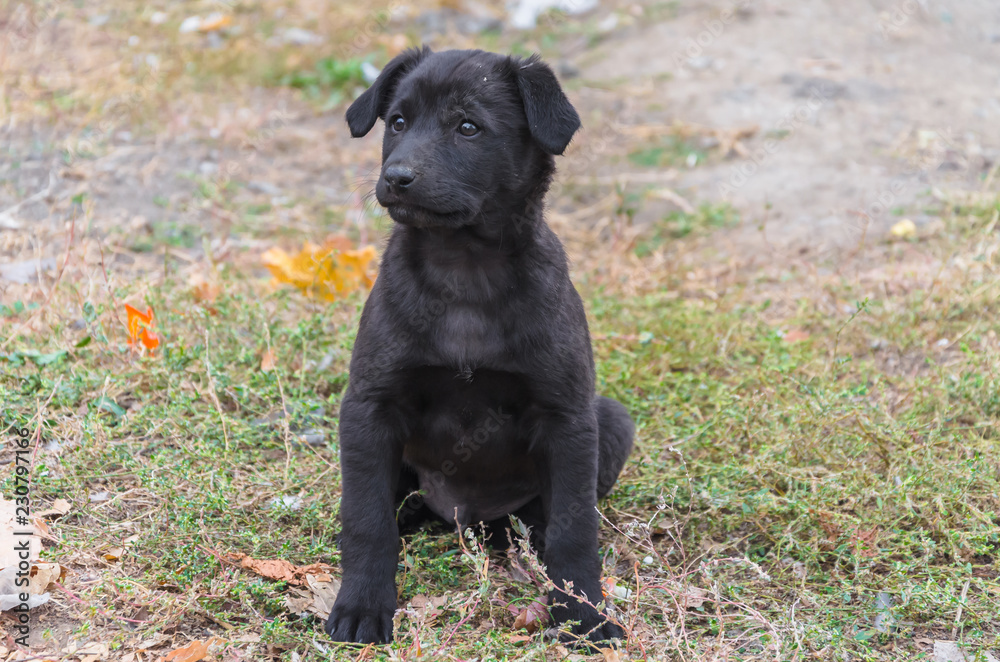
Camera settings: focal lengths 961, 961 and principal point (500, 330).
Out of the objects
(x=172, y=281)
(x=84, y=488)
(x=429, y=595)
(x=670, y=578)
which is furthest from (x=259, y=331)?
(x=670, y=578)

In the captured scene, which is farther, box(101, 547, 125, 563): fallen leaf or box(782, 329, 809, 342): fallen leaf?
box(782, 329, 809, 342): fallen leaf

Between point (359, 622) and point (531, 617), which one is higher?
point (359, 622)

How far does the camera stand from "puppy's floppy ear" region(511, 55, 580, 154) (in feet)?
10.2

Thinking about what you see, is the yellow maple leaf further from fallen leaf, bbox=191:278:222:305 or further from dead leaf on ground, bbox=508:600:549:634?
dead leaf on ground, bbox=508:600:549:634

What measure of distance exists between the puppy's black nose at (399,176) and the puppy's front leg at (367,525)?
2.27ft

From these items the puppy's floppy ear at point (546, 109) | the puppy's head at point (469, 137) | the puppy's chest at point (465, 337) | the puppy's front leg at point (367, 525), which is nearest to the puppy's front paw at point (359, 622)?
the puppy's front leg at point (367, 525)

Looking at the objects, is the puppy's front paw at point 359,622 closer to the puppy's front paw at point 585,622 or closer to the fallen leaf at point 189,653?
the fallen leaf at point 189,653

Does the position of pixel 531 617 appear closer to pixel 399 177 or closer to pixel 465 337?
pixel 465 337

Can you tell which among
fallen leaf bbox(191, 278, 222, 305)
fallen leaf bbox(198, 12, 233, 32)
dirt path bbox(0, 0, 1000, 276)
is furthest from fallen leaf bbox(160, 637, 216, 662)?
fallen leaf bbox(198, 12, 233, 32)

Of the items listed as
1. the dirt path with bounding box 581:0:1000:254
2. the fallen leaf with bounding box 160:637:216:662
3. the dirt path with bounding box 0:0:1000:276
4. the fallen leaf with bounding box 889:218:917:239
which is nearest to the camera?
the fallen leaf with bounding box 160:637:216:662

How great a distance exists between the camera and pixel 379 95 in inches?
135

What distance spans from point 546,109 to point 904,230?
3955 millimetres

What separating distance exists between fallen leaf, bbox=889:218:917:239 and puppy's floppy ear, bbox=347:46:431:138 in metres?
4.00

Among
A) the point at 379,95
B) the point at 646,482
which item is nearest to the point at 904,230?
the point at 646,482
